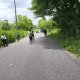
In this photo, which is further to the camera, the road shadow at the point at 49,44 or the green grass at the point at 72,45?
the road shadow at the point at 49,44

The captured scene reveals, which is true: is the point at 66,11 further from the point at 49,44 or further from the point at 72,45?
the point at 72,45

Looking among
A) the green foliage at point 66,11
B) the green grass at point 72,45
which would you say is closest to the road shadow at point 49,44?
the green grass at point 72,45

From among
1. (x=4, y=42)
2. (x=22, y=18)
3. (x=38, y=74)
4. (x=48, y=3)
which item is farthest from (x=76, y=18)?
(x=22, y=18)

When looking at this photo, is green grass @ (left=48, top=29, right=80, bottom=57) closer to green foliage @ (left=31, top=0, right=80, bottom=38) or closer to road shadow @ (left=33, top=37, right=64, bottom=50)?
road shadow @ (left=33, top=37, right=64, bottom=50)

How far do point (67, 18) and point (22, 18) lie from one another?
98.2 metres

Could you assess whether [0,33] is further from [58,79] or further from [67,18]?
[58,79]

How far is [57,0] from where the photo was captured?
3928 centimetres

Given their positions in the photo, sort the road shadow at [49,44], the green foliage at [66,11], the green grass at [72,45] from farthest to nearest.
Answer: the green foliage at [66,11], the road shadow at [49,44], the green grass at [72,45]

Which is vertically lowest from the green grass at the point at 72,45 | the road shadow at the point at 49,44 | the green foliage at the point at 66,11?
the road shadow at the point at 49,44

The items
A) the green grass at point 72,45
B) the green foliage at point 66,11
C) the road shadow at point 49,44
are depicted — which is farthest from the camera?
the green foliage at point 66,11

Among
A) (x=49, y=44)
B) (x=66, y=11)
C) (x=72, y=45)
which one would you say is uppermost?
(x=66, y=11)

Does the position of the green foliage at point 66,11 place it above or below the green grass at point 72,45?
above

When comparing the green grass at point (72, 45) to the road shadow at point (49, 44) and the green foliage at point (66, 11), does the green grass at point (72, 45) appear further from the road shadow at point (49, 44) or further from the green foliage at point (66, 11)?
the green foliage at point (66, 11)

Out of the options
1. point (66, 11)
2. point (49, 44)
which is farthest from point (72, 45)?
point (66, 11)
